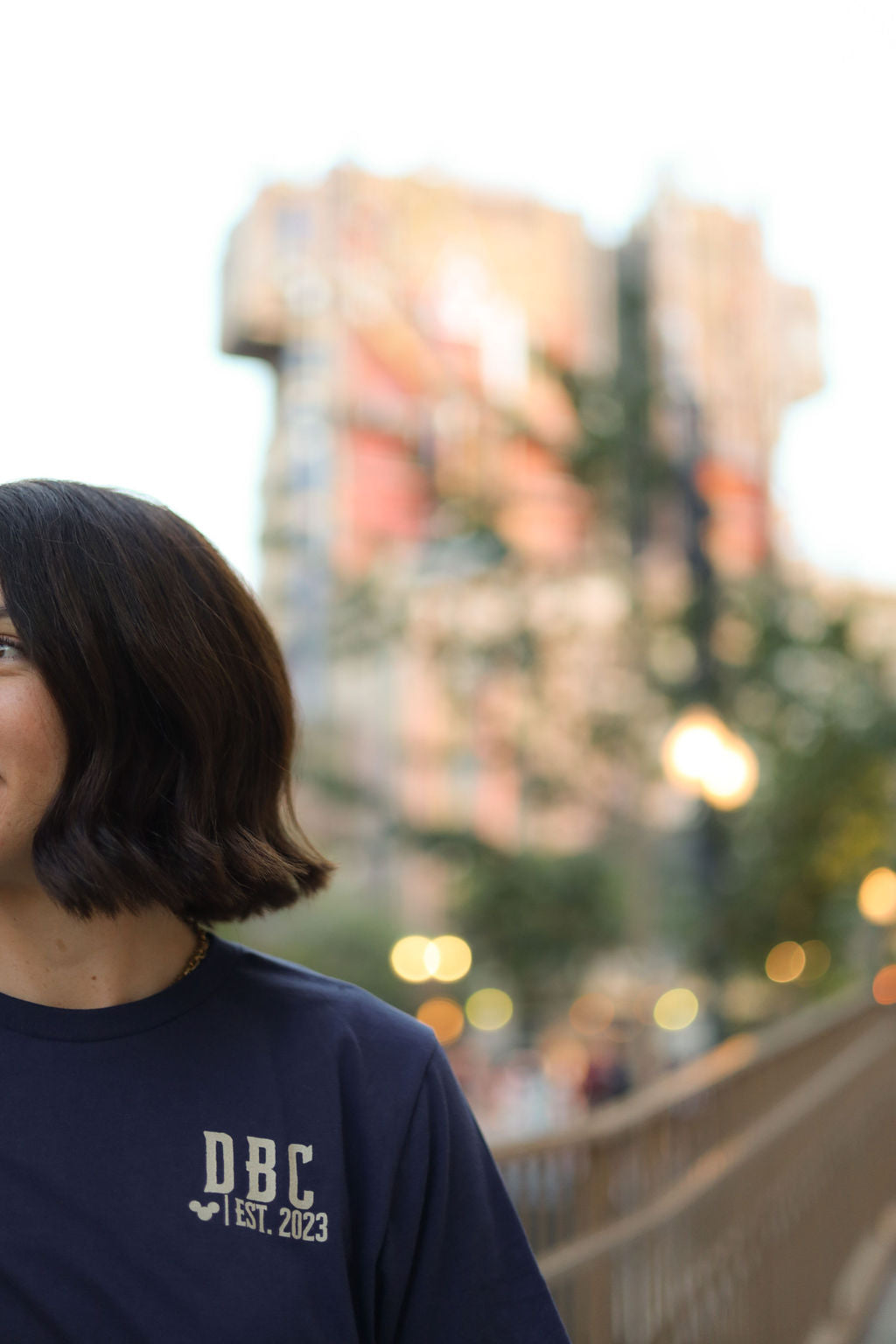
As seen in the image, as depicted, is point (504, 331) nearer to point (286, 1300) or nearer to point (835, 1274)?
point (835, 1274)

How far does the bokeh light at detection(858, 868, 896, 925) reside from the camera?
51.8ft

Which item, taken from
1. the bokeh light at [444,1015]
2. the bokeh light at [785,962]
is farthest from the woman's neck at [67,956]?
the bokeh light at [444,1015]

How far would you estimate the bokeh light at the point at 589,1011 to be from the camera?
3712cm

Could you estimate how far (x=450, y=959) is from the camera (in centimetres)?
3183

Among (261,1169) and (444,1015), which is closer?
(261,1169)

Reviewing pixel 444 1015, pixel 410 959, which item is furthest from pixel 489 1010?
pixel 410 959

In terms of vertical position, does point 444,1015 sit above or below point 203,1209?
below

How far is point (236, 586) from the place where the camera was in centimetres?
158

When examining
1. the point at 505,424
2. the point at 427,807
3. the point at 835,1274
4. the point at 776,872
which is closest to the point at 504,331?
the point at 427,807

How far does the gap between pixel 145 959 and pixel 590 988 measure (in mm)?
36980

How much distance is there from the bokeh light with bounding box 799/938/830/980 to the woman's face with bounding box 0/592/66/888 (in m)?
19.6

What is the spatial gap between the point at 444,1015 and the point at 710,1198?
31.6m

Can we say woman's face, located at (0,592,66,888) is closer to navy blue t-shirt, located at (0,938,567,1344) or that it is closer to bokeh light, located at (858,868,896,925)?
navy blue t-shirt, located at (0,938,567,1344)

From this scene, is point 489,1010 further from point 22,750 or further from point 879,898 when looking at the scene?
point 22,750
